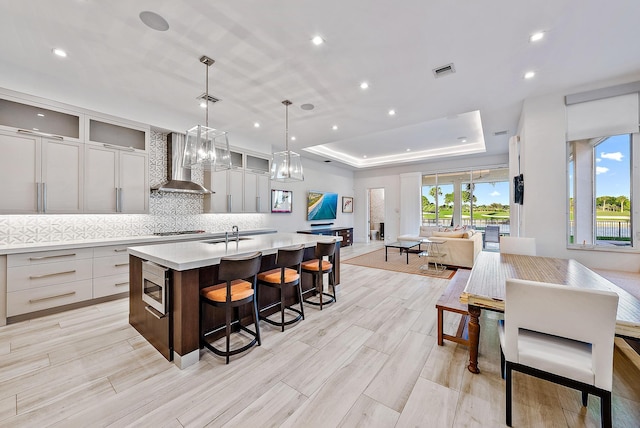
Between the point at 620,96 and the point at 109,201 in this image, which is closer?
the point at 620,96

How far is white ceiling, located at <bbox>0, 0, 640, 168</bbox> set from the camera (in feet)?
6.78

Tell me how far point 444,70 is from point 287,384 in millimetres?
3598

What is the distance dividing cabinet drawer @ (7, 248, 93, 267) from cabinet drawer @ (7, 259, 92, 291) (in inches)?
1.7

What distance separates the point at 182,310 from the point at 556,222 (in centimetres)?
470

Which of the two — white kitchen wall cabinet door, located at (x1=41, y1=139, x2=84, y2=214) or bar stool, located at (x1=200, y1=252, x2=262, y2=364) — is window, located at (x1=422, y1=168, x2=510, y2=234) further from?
white kitchen wall cabinet door, located at (x1=41, y1=139, x2=84, y2=214)

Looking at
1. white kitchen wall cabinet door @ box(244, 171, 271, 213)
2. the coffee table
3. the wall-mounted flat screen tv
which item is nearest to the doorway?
the wall-mounted flat screen tv

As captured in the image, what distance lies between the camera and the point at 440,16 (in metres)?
2.11

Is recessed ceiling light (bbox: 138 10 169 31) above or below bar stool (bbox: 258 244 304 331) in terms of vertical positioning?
above

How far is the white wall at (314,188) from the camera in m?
7.08

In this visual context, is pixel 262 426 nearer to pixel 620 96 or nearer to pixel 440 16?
pixel 440 16

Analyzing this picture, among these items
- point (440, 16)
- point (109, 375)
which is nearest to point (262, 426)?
point (109, 375)

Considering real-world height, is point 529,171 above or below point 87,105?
below

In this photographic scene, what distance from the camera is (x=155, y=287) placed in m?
2.33

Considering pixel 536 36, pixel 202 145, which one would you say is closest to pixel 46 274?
pixel 202 145
